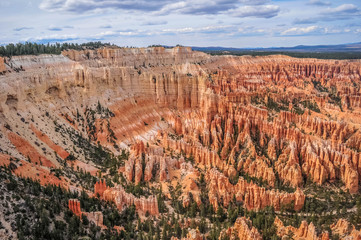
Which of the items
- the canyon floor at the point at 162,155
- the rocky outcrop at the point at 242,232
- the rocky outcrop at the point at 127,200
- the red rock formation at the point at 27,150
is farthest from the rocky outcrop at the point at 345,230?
the red rock formation at the point at 27,150

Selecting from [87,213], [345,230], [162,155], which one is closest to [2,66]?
[162,155]

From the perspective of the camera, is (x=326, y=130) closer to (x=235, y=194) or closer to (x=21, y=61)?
(x=235, y=194)

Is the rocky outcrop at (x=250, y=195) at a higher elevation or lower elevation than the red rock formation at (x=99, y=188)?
lower

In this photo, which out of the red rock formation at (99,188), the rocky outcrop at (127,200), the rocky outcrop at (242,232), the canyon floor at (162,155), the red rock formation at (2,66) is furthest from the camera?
the red rock formation at (2,66)

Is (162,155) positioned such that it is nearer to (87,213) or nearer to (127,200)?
(127,200)

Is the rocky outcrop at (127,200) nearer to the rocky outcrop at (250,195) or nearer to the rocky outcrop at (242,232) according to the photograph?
the rocky outcrop at (250,195)

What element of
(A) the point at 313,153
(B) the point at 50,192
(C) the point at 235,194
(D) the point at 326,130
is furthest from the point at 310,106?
(B) the point at 50,192
